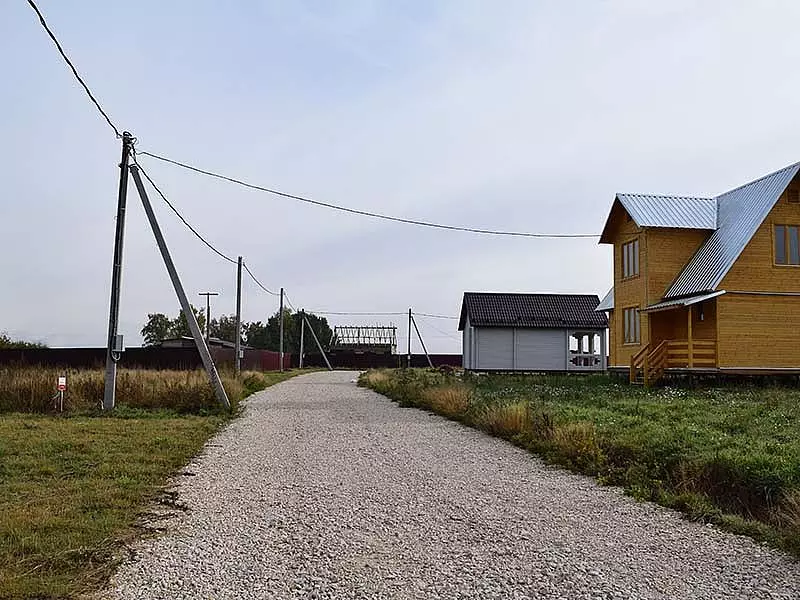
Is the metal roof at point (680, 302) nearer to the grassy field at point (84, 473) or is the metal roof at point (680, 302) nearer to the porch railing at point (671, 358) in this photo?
the porch railing at point (671, 358)

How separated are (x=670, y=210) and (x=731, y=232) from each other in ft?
7.96

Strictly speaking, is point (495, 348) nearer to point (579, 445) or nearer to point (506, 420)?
point (506, 420)

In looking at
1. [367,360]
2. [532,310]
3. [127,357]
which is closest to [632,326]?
[532,310]

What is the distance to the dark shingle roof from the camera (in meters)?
42.9

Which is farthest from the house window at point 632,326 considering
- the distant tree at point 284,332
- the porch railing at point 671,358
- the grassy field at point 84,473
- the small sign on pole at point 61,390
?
the distant tree at point 284,332

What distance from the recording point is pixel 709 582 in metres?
5.41

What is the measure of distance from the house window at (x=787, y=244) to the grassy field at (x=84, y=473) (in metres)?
16.6

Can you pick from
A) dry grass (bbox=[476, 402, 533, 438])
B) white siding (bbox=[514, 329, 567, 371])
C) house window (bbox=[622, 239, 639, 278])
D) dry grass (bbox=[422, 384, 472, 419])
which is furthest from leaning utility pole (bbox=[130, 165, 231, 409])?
white siding (bbox=[514, 329, 567, 371])

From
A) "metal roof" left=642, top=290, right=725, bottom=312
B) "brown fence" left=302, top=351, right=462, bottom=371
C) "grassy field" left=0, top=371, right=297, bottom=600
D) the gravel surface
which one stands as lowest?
the gravel surface

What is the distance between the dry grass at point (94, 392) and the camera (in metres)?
17.3

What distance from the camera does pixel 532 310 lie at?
4400 cm

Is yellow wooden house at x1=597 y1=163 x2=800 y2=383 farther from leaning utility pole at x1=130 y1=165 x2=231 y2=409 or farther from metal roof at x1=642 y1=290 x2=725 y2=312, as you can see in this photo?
leaning utility pole at x1=130 y1=165 x2=231 y2=409

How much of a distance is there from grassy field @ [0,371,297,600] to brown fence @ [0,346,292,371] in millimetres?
13546

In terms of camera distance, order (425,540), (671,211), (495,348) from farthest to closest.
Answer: (495,348), (671,211), (425,540)
